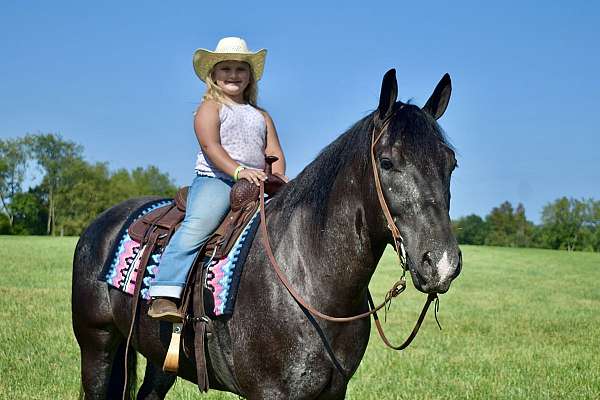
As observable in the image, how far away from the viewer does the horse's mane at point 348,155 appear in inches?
125

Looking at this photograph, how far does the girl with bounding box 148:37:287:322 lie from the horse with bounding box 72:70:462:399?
0.34m

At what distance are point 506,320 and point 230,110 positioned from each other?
11.9 m

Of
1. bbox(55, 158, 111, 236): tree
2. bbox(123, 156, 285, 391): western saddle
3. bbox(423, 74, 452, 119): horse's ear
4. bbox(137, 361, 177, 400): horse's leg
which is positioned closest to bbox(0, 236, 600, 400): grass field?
bbox(137, 361, 177, 400): horse's leg

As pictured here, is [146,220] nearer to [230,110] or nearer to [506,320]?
[230,110]

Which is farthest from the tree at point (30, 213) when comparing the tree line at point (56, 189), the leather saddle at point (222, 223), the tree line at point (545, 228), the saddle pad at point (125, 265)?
the leather saddle at point (222, 223)

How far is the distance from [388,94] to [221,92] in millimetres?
1466

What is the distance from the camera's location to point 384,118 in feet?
11.0

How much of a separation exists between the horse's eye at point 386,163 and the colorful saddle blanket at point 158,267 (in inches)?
41.0

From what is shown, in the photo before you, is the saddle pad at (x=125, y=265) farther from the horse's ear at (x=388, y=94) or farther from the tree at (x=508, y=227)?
A: the tree at (x=508, y=227)

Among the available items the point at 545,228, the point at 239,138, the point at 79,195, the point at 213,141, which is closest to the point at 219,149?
the point at 213,141

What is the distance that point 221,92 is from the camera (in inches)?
173

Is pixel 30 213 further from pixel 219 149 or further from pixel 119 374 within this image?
pixel 219 149

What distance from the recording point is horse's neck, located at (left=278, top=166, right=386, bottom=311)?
3512 mm

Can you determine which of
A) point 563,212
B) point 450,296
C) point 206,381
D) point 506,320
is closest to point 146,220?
point 206,381
